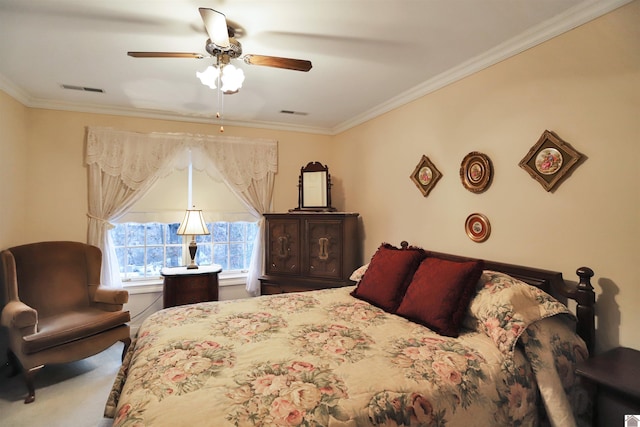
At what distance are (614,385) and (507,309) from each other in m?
0.47

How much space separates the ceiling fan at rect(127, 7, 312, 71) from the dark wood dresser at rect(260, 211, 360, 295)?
1828 mm

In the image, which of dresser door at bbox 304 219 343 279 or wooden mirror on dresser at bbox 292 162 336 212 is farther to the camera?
wooden mirror on dresser at bbox 292 162 336 212

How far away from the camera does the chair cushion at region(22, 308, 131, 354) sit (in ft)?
7.80

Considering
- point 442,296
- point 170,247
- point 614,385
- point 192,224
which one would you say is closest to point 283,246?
point 192,224

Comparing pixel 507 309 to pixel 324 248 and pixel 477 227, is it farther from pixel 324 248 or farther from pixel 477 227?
pixel 324 248

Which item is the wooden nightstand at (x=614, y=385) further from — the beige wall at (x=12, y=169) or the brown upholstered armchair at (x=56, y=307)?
the beige wall at (x=12, y=169)

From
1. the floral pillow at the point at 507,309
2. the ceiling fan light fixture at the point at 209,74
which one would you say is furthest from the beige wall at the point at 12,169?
the floral pillow at the point at 507,309

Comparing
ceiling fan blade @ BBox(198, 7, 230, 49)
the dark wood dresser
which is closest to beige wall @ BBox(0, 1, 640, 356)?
the dark wood dresser

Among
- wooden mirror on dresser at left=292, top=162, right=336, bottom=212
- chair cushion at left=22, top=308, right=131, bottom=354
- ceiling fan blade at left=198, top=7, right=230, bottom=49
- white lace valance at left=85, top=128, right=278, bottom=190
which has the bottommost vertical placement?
chair cushion at left=22, top=308, right=131, bottom=354

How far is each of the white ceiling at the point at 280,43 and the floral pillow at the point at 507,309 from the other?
5.11ft

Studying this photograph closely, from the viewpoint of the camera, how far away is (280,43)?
217cm

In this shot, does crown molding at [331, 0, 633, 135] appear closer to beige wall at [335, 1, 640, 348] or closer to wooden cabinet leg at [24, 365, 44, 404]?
beige wall at [335, 1, 640, 348]

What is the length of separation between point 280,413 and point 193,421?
0.29 m

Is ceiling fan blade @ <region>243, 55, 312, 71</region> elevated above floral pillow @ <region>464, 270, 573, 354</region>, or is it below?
above
